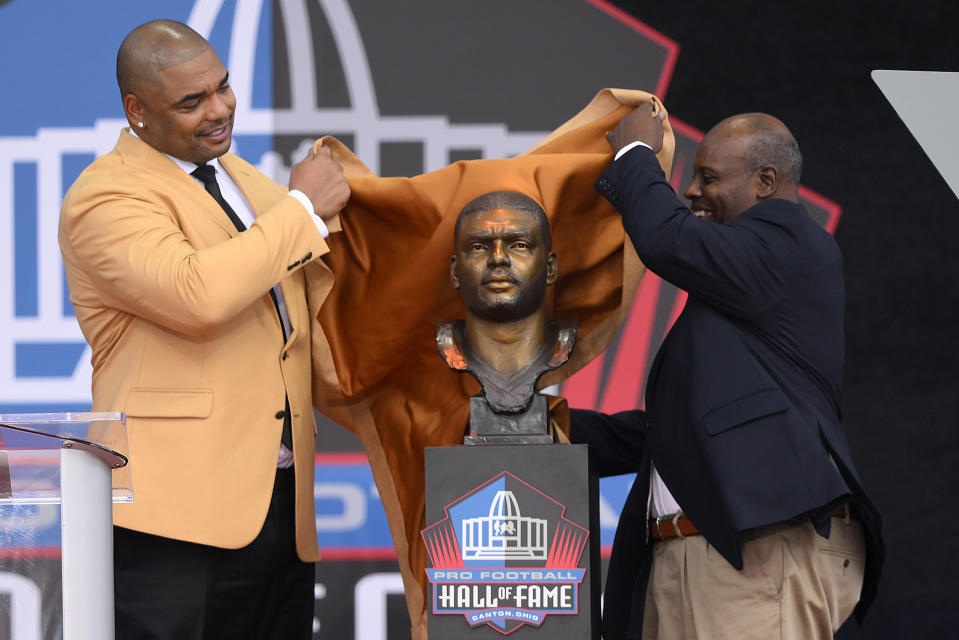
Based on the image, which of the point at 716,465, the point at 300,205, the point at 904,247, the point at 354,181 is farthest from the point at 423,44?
the point at 716,465

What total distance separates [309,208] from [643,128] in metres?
0.79

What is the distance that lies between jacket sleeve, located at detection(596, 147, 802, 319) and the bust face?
224 millimetres

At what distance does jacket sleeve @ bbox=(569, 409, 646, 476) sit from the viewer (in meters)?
3.06

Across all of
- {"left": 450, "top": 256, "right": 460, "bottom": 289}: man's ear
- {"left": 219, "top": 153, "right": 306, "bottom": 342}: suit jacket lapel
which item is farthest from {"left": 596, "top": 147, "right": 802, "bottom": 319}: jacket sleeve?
{"left": 219, "top": 153, "right": 306, "bottom": 342}: suit jacket lapel

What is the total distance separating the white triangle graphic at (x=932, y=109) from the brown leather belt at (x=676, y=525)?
1114 mm

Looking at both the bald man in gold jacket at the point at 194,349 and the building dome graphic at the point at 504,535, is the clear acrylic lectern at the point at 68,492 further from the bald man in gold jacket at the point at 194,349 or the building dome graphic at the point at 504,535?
the building dome graphic at the point at 504,535

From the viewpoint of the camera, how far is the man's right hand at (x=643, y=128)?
2.66 metres

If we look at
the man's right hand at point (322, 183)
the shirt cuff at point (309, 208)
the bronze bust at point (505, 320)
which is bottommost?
the bronze bust at point (505, 320)

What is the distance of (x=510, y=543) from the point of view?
8.00 ft

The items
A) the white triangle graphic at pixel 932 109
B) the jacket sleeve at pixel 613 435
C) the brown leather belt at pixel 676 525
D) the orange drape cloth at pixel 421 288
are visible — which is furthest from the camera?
the jacket sleeve at pixel 613 435

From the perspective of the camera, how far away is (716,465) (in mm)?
2404

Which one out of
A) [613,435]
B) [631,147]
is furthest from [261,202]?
[613,435]

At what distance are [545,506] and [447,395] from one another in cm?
56

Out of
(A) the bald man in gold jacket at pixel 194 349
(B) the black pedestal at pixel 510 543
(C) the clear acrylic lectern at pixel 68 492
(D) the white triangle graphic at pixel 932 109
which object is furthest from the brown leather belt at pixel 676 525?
(C) the clear acrylic lectern at pixel 68 492
